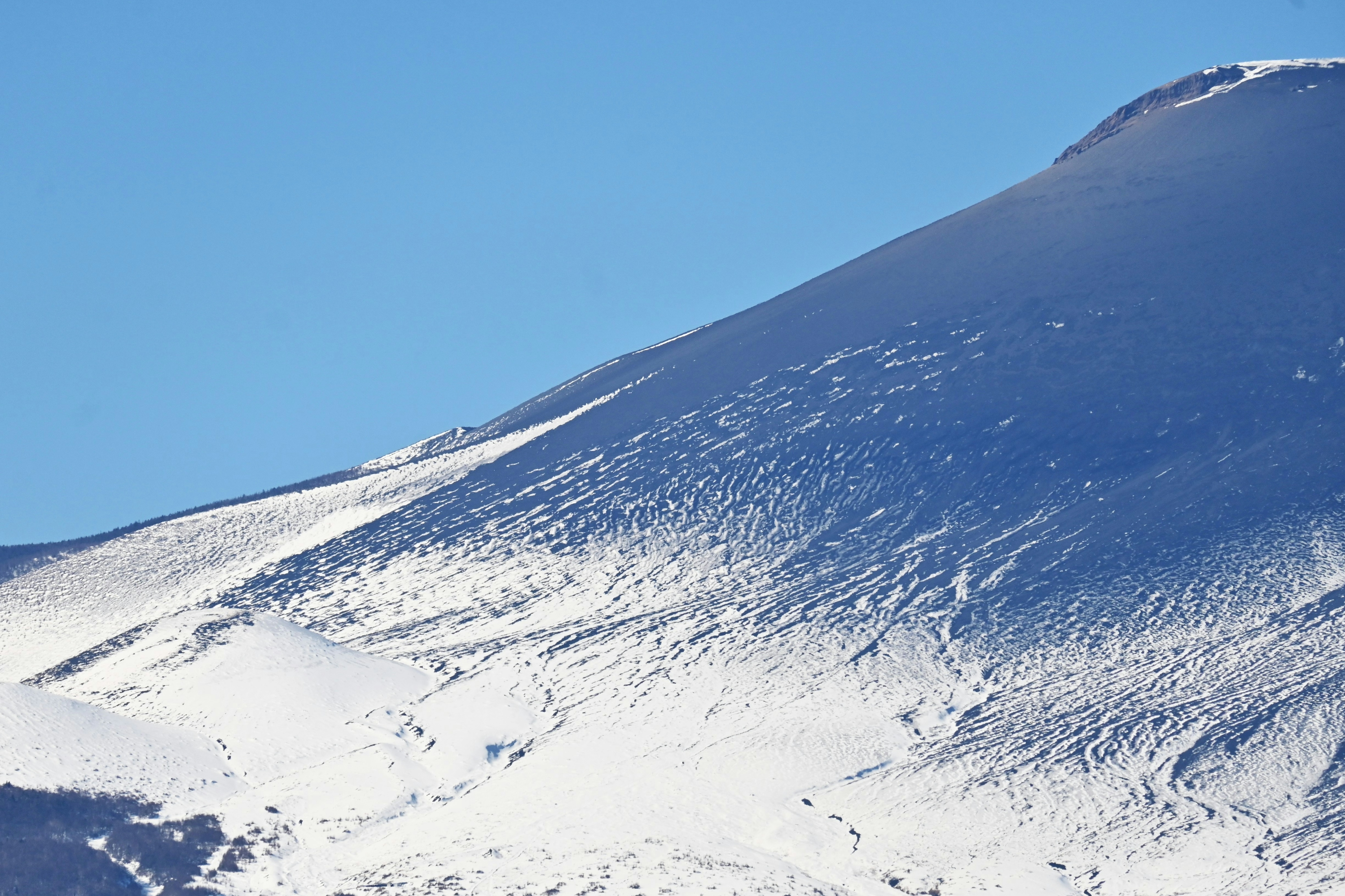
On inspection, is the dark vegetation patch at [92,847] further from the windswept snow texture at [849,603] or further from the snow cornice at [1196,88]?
the snow cornice at [1196,88]

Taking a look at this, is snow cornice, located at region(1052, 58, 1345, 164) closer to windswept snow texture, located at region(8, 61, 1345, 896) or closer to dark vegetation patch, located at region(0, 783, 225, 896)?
windswept snow texture, located at region(8, 61, 1345, 896)

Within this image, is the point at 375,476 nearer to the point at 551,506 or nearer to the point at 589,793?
the point at 551,506

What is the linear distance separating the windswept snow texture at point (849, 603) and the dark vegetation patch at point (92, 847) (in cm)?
117

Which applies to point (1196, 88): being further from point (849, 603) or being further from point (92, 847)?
point (92, 847)

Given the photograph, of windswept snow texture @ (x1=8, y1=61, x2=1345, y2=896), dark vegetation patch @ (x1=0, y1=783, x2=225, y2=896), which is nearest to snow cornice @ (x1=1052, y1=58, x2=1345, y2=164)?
windswept snow texture @ (x1=8, y1=61, x2=1345, y2=896)

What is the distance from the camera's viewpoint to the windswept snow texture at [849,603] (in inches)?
1373

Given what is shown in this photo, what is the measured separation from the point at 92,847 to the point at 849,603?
101ft

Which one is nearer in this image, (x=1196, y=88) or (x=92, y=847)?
(x=92, y=847)

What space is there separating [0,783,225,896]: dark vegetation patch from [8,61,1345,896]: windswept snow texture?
1.17 metres

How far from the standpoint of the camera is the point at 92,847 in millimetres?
32469


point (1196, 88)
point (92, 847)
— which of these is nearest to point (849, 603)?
point (92, 847)

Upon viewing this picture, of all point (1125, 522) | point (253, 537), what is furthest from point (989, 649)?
point (253, 537)

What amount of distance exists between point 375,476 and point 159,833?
2049 inches

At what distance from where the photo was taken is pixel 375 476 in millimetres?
85188
